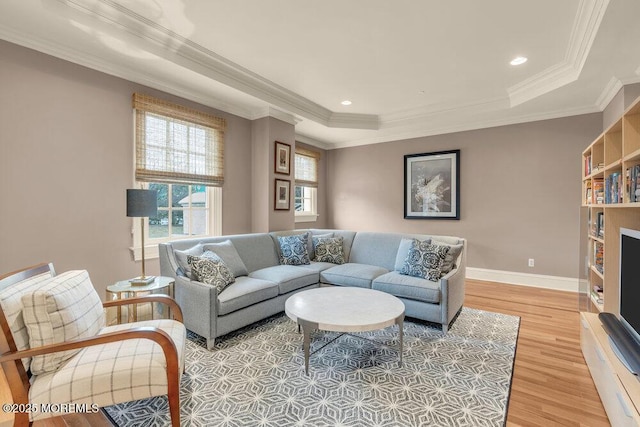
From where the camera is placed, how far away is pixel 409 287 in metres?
2.97

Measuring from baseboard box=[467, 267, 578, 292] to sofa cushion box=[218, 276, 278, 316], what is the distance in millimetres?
3607

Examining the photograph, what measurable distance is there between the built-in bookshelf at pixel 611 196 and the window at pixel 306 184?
14.0 feet

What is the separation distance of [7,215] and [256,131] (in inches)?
116

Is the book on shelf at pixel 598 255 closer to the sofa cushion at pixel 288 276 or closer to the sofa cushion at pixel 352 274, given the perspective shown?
the sofa cushion at pixel 352 274

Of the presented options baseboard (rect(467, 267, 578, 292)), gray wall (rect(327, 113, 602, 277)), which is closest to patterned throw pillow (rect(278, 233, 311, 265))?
gray wall (rect(327, 113, 602, 277))

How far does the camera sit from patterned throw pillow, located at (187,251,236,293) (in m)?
2.70

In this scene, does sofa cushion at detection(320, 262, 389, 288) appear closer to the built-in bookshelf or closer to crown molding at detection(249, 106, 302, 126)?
the built-in bookshelf

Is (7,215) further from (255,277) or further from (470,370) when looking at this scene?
(470,370)

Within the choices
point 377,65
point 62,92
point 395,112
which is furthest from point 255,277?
point 395,112

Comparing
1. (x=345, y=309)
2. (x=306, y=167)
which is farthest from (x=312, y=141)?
(x=345, y=309)

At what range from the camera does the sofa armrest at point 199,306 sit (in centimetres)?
247

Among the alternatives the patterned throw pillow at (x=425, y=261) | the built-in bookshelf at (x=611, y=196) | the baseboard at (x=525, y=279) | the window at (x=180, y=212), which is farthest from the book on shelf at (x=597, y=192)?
the window at (x=180, y=212)

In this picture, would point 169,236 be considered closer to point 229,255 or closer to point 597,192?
point 229,255

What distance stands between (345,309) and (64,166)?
2887mm
